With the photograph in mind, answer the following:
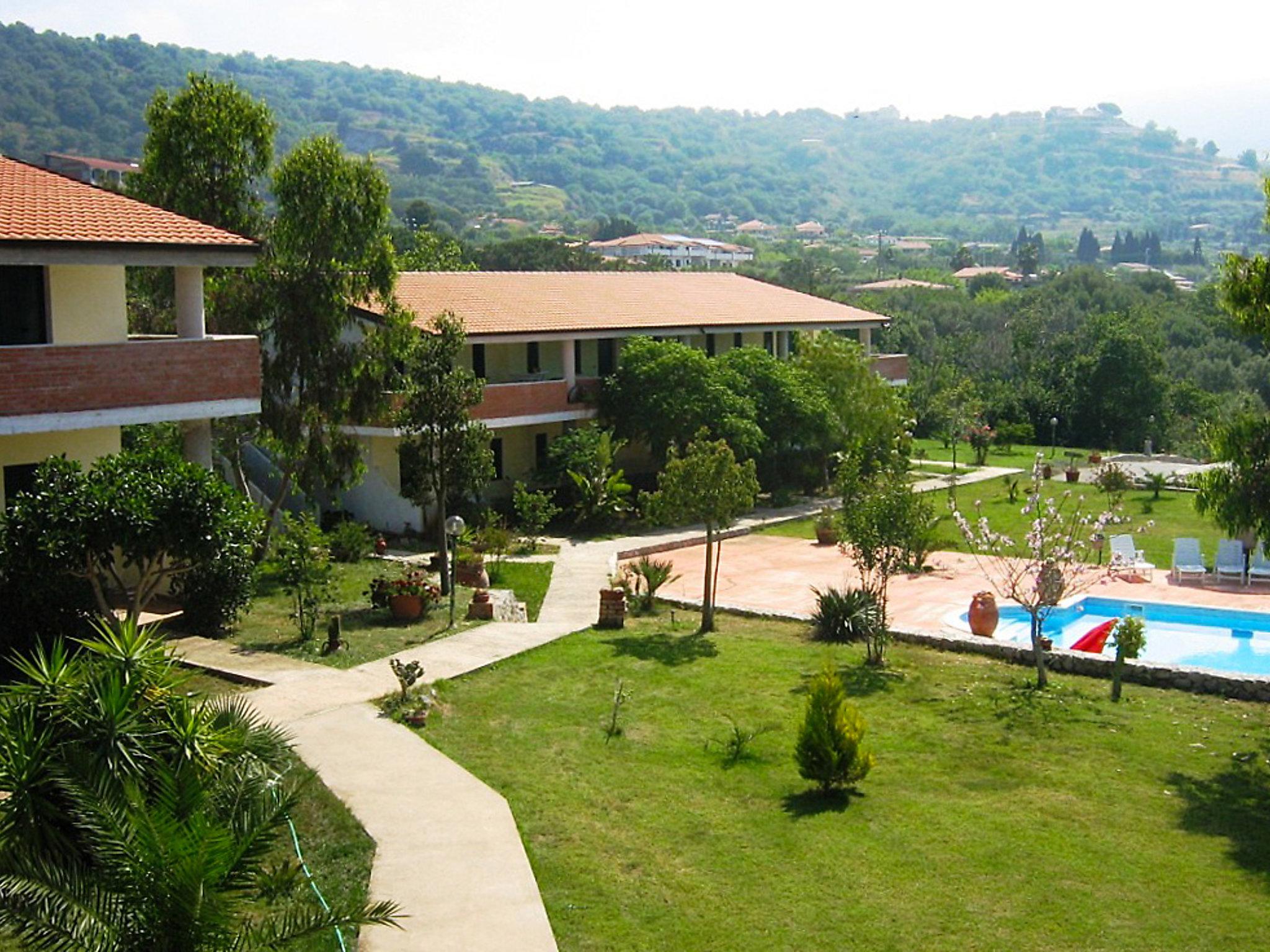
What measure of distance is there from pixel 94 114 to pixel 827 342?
175169 millimetres

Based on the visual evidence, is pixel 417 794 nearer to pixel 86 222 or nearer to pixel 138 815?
pixel 138 815

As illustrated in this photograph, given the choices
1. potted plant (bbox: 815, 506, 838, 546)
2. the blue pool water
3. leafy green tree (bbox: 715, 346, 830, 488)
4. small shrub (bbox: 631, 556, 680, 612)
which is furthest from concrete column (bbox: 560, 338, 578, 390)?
the blue pool water

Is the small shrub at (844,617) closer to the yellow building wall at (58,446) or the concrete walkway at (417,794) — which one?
the concrete walkway at (417,794)

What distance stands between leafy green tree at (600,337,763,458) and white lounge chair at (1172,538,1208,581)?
Result: 33.9 feet

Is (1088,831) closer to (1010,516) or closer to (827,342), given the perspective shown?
(1010,516)

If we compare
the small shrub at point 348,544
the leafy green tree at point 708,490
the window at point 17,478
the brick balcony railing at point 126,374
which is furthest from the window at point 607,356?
the window at point 17,478

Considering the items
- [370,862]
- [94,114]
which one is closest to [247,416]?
[370,862]

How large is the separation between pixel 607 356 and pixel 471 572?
15126 millimetres

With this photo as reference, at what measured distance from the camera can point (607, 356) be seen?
3775 cm

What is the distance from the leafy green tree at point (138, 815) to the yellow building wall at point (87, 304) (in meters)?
7.80

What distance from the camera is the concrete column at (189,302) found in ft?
60.7

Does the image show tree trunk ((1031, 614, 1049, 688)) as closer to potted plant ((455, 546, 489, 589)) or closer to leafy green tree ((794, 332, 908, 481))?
potted plant ((455, 546, 489, 589))

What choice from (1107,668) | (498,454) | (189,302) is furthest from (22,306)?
(498,454)

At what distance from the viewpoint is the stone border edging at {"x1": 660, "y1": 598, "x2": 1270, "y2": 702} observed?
1752cm
